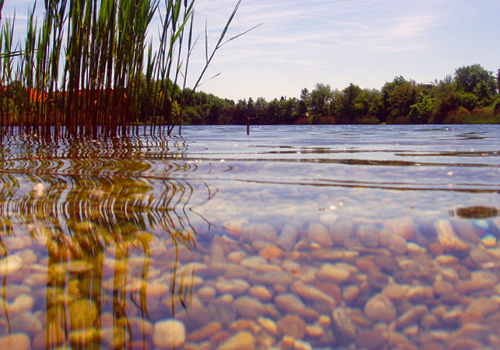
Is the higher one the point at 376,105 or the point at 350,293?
the point at 376,105

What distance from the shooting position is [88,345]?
22.0 inches

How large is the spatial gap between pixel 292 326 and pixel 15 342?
413 mm

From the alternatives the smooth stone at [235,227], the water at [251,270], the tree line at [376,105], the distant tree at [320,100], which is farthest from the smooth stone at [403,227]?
the distant tree at [320,100]

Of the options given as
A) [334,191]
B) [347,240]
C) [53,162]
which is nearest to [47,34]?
[53,162]

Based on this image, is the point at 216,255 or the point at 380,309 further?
the point at 216,255

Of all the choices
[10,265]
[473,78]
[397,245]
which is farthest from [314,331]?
[473,78]

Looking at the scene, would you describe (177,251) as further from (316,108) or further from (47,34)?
(316,108)

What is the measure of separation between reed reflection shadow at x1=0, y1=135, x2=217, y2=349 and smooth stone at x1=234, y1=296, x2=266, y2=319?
9 cm

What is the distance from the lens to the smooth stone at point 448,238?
842mm

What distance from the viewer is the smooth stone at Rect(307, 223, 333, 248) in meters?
0.89

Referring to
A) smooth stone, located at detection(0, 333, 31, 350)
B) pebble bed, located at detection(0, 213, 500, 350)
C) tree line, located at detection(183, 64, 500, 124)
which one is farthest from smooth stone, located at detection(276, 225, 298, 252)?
tree line, located at detection(183, 64, 500, 124)

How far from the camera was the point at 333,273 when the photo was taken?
75 cm

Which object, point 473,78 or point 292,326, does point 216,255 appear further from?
point 473,78

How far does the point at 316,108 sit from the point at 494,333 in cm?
7926
